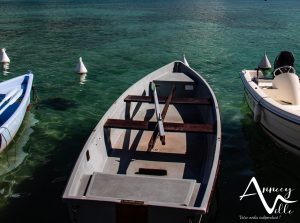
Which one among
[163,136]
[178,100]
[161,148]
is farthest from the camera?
→ [178,100]

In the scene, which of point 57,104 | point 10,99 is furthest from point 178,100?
point 57,104

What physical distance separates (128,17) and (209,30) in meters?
A: 16.5

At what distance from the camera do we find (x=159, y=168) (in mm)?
9672

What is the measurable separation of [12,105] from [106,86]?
6693 millimetres

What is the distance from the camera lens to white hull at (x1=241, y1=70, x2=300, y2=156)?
10.8 metres

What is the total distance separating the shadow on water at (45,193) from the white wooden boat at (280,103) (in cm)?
700

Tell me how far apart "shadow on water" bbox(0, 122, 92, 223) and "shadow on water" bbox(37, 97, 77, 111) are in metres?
4.09

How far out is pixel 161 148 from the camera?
35.2ft

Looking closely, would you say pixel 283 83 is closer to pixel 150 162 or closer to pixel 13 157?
pixel 150 162

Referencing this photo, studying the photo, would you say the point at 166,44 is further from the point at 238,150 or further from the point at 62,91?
the point at 238,150

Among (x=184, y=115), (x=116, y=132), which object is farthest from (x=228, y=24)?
(x=116, y=132)

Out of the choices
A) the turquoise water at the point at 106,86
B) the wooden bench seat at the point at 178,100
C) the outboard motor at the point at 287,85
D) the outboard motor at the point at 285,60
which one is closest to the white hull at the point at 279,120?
the outboard motor at the point at 287,85

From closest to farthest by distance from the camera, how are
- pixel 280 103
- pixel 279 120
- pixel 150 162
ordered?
pixel 150 162 → pixel 279 120 → pixel 280 103

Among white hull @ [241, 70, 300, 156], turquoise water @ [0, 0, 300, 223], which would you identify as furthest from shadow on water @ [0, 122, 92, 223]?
white hull @ [241, 70, 300, 156]
